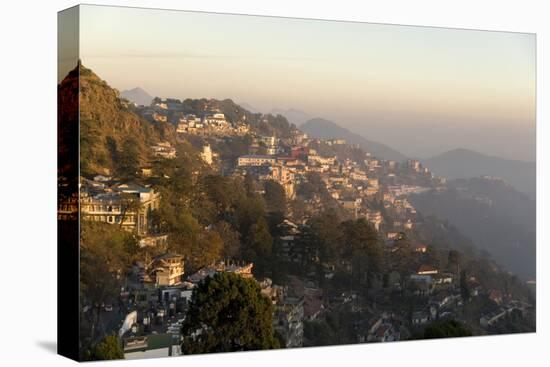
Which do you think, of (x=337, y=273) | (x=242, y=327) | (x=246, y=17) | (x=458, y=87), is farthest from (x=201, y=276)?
(x=458, y=87)

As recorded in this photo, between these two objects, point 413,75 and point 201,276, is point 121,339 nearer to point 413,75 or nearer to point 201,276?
point 201,276

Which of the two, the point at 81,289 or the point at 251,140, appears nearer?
the point at 81,289

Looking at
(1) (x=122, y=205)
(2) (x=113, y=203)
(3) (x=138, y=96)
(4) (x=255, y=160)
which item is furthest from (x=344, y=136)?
(2) (x=113, y=203)

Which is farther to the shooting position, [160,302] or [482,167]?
[482,167]

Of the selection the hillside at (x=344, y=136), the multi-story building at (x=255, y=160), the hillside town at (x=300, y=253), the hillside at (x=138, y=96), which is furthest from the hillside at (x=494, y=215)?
the hillside at (x=138, y=96)

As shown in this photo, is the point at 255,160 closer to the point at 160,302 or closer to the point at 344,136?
the point at 344,136

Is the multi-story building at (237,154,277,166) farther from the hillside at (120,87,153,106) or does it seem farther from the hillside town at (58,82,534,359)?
the hillside at (120,87,153,106)

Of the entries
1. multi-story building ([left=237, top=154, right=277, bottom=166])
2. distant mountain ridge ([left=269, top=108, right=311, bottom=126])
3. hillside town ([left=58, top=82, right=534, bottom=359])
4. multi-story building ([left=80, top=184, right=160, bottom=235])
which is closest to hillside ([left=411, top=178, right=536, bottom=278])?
hillside town ([left=58, top=82, right=534, bottom=359])

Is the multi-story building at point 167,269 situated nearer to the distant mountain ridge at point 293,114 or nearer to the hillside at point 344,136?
the distant mountain ridge at point 293,114
